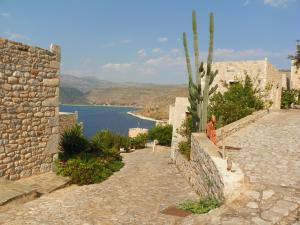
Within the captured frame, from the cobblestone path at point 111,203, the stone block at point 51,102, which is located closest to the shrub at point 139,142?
the cobblestone path at point 111,203

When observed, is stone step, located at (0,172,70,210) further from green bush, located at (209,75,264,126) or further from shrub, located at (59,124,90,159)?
green bush, located at (209,75,264,126)

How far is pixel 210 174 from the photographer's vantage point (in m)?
7.02

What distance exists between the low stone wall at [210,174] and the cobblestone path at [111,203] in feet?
1.41

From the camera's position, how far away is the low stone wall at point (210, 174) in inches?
227

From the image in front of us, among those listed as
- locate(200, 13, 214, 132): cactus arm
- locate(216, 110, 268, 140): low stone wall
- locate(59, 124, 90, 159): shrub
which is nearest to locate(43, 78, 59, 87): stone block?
locate(59, 124, 90, 159): shrub

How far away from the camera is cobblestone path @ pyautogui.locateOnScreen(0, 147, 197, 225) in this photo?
6645 mm

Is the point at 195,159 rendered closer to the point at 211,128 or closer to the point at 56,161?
the point at 211,128

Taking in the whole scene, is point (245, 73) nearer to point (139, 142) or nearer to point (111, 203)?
point (139, 142)

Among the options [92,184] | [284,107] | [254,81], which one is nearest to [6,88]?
[92,184]

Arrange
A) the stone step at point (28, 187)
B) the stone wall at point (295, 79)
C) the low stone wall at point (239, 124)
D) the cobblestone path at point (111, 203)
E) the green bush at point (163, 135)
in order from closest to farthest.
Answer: the cobblestone path at point (111, 203)
the stone step at point (28, 187)
the low stone wall at point (239, 124)
the stone wall at point (295, 79)
the green bush at point (163, 135)

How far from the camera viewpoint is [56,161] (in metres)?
10.6

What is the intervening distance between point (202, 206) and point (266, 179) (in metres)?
1.55

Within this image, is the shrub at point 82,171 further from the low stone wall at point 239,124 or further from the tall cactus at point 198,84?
the low stone wall at point 239,124

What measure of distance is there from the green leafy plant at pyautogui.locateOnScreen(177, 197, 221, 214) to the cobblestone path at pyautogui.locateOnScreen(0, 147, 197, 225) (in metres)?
0.44
